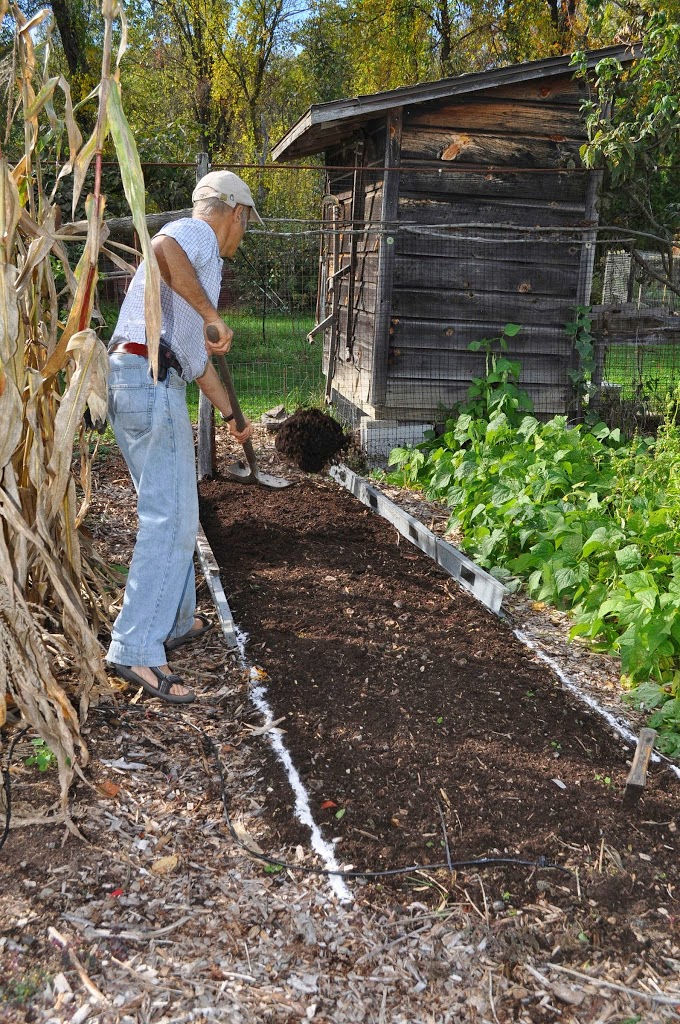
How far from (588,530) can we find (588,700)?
112 centimetres

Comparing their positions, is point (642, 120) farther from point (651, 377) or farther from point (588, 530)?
point (588, 530)

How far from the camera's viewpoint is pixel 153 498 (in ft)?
10.8

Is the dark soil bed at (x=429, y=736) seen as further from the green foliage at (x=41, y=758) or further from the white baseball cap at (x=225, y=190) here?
the white baseball cap at (x=225, y=190)

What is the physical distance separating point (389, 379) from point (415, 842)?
5.27m

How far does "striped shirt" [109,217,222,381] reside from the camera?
3201mm

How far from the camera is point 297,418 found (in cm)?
720

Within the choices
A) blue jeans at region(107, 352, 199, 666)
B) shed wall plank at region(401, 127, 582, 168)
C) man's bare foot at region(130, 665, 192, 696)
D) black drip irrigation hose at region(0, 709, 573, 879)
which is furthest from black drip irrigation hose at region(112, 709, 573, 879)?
shed wall plank at region(401, 127, 582, 168)

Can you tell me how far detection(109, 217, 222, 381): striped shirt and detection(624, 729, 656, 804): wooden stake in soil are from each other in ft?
6.92

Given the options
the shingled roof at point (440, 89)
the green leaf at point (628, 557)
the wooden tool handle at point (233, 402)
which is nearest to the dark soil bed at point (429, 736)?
the green leaf at point (628, 557)

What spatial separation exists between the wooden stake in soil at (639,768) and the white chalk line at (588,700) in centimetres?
29

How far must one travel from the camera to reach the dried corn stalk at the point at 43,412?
2770 millimetres

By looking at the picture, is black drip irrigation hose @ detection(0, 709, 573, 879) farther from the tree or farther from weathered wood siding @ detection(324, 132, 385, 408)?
the tree

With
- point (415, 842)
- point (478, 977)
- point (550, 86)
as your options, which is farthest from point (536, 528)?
point (550, 86)

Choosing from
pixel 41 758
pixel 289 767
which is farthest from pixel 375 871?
pixel 41 758
